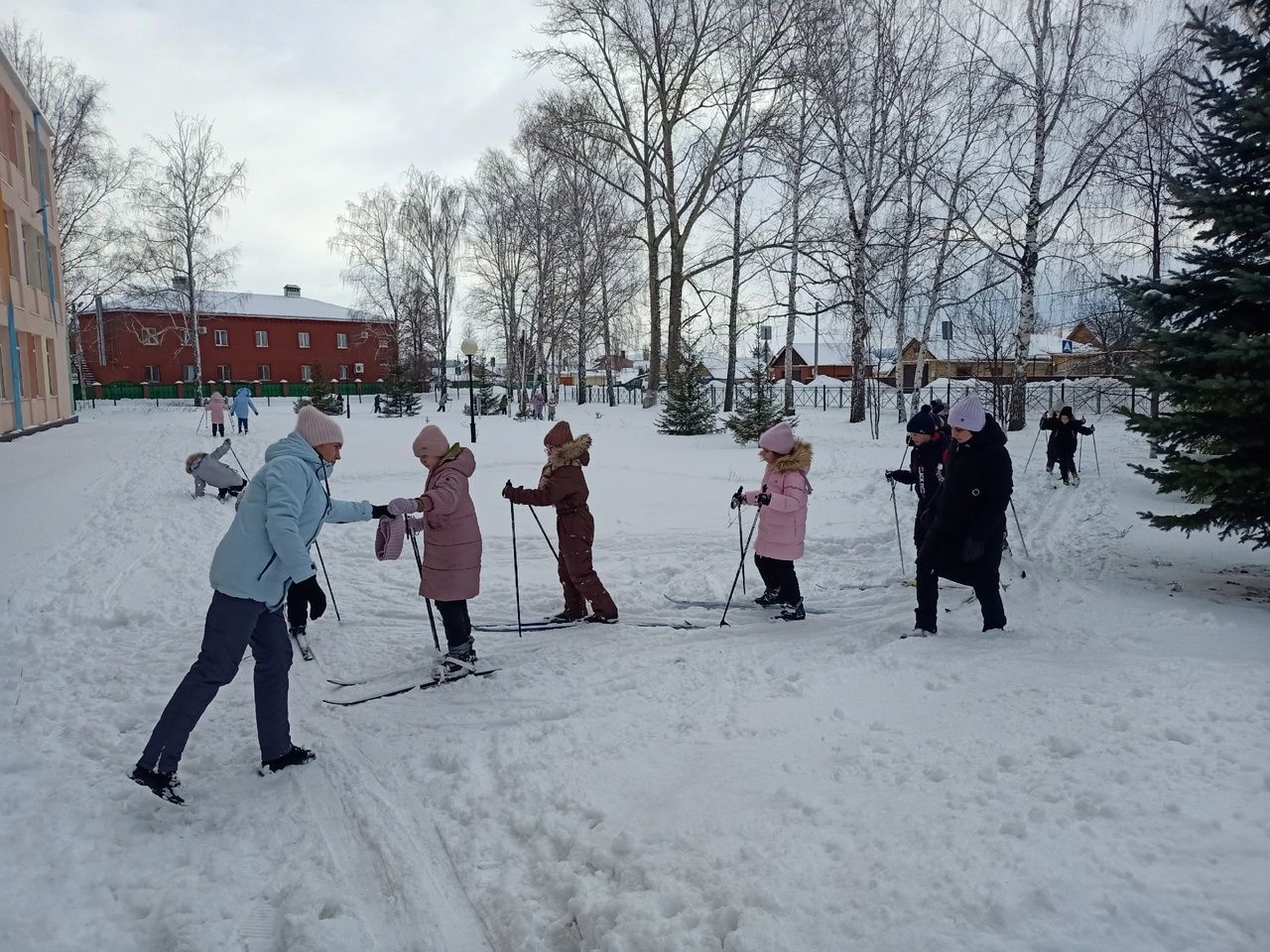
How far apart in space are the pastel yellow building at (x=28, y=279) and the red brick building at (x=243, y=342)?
2327 centimetres

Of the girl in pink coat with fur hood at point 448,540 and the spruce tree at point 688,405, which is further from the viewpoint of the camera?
the spruce tree at point 688,405

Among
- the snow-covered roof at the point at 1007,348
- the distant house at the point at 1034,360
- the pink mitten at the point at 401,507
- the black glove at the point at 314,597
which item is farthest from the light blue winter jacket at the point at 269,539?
the distant house at the point at 1034,360

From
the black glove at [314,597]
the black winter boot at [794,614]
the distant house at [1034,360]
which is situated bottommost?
the black winter boot at [794,614]

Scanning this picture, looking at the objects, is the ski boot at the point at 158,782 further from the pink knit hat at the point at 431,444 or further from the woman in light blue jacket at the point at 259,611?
the pink knit hat at the point at 431,444

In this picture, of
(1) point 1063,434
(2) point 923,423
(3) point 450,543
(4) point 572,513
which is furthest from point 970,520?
(1) point 1063,434

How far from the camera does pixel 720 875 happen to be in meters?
2.87

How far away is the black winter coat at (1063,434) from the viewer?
13281 millimetres

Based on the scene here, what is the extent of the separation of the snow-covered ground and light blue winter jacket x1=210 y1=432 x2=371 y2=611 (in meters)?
0.99

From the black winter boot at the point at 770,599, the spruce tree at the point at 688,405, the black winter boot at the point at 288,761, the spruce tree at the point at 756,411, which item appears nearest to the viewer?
the black winter boot at the point at 288,761

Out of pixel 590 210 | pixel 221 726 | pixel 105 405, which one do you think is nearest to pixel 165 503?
pixel 221 726

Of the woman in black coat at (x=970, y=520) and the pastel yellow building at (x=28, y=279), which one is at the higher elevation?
the pastel yellow building at (x=28, y=279)

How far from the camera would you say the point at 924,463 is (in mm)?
7703

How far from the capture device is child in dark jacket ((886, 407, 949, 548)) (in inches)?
286

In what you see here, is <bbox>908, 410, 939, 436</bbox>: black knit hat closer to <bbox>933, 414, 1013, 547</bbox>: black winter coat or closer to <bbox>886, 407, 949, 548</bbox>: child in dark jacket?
<bbox>886, 407, 949, 548</bbox>: child in dark jacket
